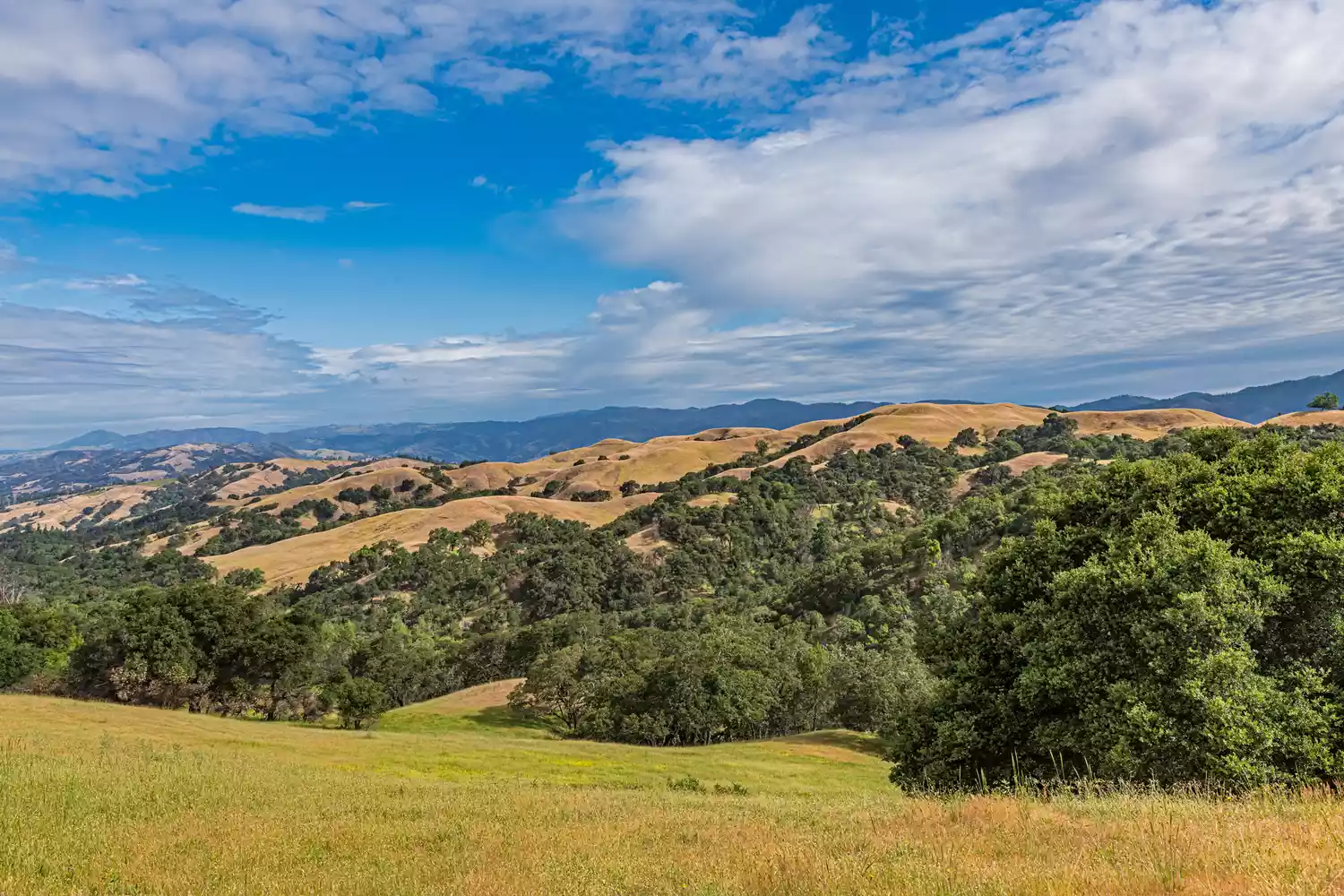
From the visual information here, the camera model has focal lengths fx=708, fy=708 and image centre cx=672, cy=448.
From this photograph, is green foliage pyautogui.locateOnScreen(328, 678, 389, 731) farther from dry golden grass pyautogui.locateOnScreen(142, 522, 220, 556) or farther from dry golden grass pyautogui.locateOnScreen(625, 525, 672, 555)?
dry golden grass pyautogui.locateOnScreen(142, 522, 220, 556)

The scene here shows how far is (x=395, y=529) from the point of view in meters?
149

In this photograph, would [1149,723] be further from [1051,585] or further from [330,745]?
[330,745]

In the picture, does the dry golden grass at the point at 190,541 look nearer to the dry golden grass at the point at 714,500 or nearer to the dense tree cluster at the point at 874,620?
the dense tree cluster at the point at 874,620

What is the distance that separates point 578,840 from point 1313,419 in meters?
176

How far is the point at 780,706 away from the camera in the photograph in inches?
2441

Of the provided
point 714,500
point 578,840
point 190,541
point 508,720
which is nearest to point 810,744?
point 508,720

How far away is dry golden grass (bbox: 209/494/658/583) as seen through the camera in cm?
13750

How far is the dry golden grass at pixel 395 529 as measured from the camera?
138 m

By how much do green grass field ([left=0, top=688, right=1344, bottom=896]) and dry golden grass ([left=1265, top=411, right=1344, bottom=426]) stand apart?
150532 millimetres

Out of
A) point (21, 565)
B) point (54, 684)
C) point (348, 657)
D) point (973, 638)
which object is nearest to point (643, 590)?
point (348, 657)

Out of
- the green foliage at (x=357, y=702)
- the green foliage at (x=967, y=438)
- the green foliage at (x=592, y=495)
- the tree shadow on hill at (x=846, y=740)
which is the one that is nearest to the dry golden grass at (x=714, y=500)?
the green foliage at (x=592, y=495)

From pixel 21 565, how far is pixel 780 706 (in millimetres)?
209113

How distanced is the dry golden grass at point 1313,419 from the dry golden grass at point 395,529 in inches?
4933

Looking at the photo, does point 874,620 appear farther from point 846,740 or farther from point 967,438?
point 967,438
